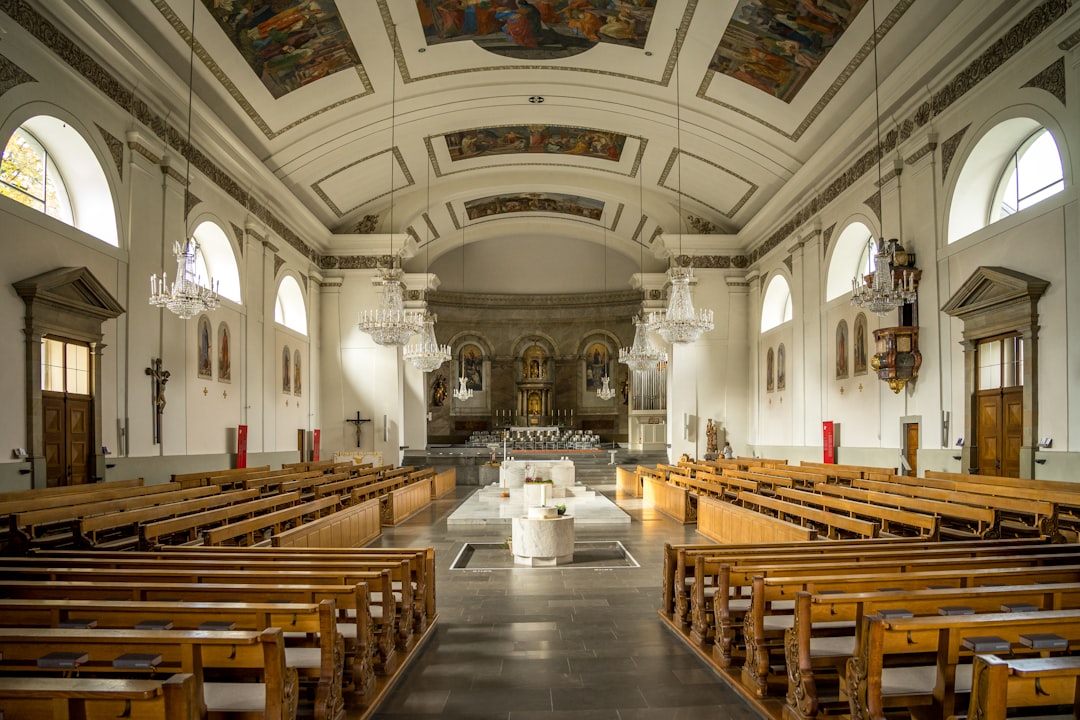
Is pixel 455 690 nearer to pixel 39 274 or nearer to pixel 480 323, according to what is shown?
pixel 39 274

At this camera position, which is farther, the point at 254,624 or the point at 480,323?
the point at 480,323

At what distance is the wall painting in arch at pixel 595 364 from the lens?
1171 inches

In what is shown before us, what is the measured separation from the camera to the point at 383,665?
415cm

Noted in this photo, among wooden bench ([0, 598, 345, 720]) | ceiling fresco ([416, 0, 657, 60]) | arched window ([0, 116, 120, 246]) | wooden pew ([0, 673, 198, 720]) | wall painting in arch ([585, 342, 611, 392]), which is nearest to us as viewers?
wooden pew ([0, 673, 198, 720])

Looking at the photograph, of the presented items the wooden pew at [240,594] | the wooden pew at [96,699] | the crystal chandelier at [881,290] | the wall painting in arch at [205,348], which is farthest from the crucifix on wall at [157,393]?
the crystal chandelier at [881,290]

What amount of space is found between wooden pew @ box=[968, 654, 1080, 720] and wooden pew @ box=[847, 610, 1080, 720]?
0.73ft

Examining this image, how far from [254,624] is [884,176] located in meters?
12.4

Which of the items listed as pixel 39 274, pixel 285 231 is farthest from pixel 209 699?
pixel 285 231

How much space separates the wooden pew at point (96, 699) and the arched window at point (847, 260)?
1423cm

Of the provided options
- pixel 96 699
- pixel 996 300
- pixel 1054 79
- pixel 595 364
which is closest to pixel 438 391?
pixel 595 364

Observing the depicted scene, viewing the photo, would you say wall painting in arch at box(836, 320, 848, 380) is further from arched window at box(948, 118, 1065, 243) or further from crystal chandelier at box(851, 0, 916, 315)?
arched window at box(948, 118, 1065, 243)

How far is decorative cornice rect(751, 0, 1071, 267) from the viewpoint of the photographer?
8.52 meters

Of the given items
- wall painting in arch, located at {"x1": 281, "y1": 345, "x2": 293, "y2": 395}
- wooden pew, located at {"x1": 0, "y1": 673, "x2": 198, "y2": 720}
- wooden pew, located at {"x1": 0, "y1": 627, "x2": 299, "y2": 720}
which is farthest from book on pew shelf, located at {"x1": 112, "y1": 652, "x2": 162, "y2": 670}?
wall painting in arch, located at {"x1": 281, "y1": 345, "x2": 293, "y2": 395}

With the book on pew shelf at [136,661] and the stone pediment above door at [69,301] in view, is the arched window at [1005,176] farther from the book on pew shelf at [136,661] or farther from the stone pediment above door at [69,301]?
the stone pediment above door at [69,301]
